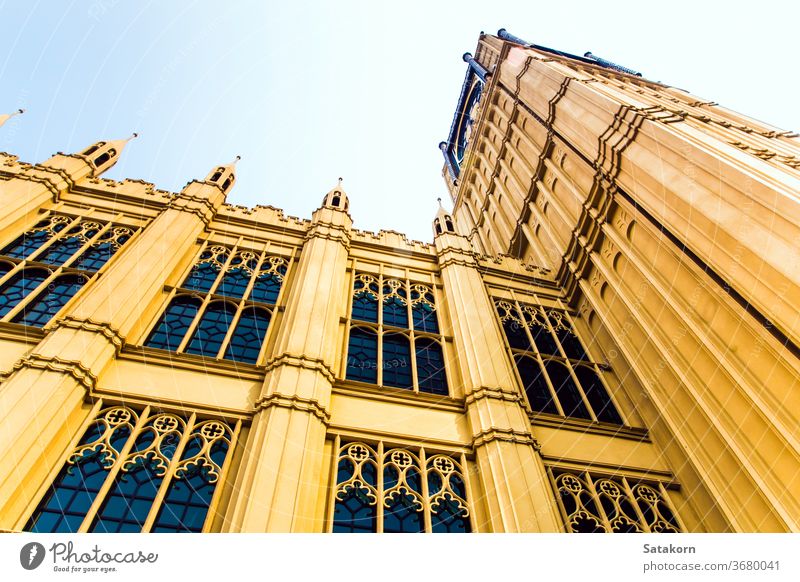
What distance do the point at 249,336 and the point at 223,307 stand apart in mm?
1421

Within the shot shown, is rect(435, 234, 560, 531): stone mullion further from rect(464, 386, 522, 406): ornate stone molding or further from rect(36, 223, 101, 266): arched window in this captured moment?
rect(36, 223, 101, 266): arched window

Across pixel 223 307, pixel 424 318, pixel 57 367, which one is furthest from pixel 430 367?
pixel 57 367

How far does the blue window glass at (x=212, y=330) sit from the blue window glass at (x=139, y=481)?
96.7 inches

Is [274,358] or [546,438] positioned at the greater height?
[274,358]

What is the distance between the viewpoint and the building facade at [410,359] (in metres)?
7.81

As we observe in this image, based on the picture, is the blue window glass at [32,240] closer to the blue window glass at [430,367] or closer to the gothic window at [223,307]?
the gothic window at [223,307]

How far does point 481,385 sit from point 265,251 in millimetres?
8494

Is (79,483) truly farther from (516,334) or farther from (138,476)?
(516,334)

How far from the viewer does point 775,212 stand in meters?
8.16

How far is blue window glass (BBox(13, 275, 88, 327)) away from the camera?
1070cm

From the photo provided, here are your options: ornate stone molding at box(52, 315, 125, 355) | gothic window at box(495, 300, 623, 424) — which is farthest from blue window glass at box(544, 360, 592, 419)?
ornate stone molding at box(52, 315, 125, 355)

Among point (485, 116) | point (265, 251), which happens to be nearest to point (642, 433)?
point (265, 251)

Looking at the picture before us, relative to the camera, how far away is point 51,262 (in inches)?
504
